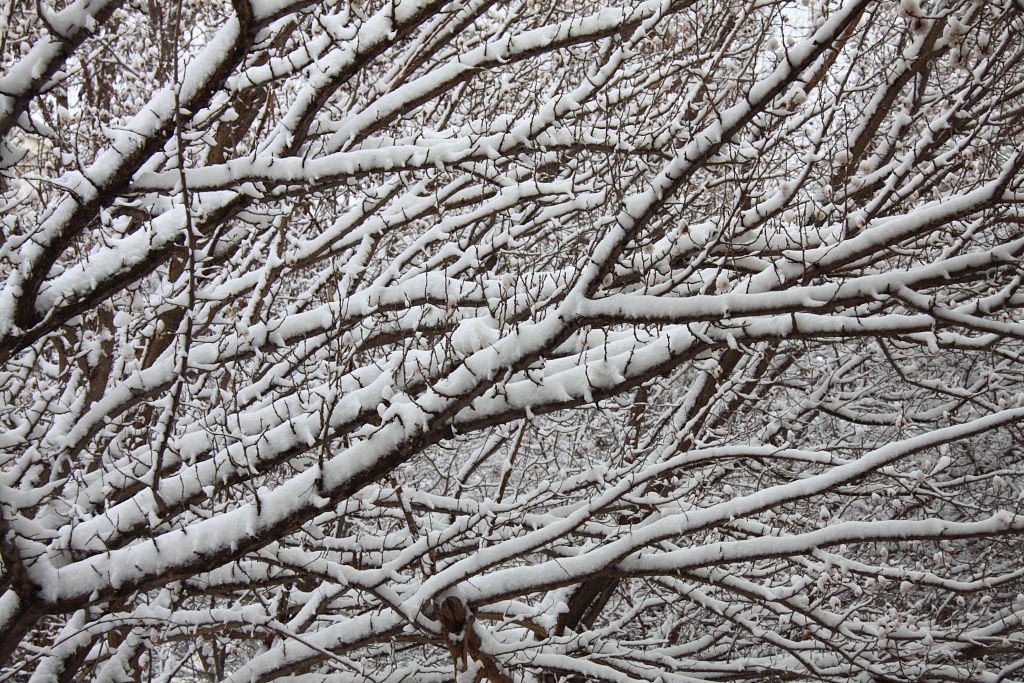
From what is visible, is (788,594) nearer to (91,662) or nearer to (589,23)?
(589,23)

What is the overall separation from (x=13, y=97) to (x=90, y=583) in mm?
2075

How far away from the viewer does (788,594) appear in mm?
4051

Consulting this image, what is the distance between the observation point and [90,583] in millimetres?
3205

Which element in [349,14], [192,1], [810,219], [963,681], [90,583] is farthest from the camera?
[192,1]

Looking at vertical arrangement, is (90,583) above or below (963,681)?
above

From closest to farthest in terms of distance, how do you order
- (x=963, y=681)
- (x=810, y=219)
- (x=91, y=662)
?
(x=810, y=219)
(x=963, y=681)
(x=91, y=662)

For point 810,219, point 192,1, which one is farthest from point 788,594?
point 192,1

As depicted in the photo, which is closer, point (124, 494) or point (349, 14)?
point (349, 14)

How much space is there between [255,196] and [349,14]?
40.3 inches

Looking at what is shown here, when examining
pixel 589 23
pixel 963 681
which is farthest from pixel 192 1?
pixel 963 681

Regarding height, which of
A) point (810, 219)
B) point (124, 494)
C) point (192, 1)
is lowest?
point (124, 494)

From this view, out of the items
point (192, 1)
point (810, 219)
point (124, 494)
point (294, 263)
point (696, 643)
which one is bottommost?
point (696, 643)

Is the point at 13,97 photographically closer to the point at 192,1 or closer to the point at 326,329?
the point at 326,329

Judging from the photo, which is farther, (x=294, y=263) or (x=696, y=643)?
(x=696, y=643)
